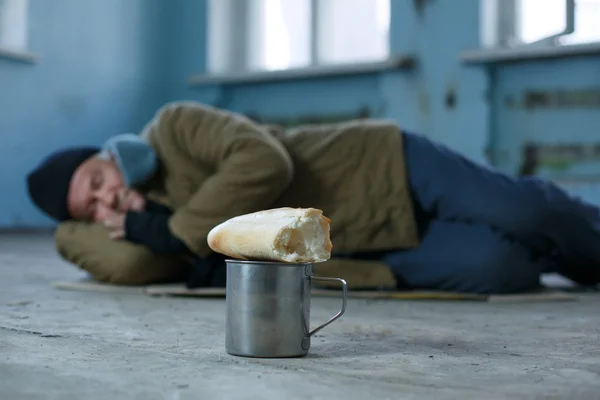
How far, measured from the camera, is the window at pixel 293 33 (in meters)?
5.25

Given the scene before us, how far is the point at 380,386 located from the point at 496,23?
374 centimetres

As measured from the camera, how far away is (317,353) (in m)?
1.50

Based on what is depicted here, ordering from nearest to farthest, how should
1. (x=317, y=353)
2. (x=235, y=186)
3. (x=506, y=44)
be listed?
(x=317, y=353) → (x=235, y=186) → (x=506, y=44)

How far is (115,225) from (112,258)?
0.34 ft

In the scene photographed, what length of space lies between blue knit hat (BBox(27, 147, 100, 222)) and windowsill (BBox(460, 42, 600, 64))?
2.49 metres

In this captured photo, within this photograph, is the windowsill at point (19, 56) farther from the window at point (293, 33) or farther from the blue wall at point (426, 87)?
the blue wall at point (426, 87)

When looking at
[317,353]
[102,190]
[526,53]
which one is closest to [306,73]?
[526,53]

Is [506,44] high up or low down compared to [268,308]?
up

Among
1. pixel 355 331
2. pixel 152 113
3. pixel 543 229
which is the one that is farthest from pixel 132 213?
pixel 152 113

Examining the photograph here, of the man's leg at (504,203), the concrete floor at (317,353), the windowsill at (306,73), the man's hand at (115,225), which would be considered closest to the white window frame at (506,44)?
the windowsill at (306,73)

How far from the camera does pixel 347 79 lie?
5.21 meters

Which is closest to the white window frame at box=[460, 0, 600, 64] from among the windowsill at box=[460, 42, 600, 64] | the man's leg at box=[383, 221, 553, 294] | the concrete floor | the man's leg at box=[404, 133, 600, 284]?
the windowsill at box=[460, 42, 600, 64]

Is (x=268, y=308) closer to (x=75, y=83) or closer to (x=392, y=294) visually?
(x=392, y=294)

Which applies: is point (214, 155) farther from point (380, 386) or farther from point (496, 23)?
point (496, 23)
